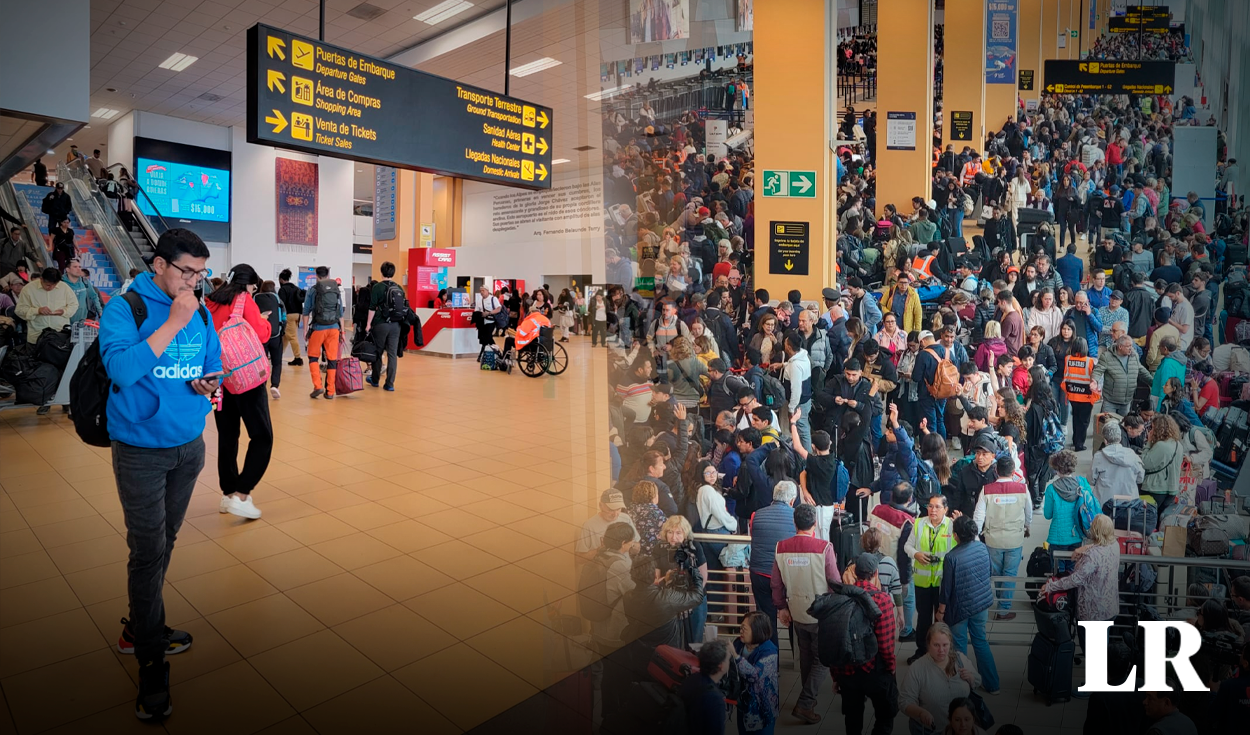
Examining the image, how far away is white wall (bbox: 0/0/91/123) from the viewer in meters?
3.72

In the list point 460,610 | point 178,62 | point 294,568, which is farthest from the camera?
point 178,62

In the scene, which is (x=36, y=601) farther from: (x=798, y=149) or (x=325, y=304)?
(x=325, y=304)

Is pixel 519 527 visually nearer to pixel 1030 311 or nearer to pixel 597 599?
pixel 597 599

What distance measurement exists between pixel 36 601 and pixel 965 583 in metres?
3.36

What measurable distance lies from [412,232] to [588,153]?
14676 millimetres

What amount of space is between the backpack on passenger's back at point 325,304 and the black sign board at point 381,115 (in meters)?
3.17

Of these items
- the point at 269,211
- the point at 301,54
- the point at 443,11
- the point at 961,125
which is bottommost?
the point at 961,125

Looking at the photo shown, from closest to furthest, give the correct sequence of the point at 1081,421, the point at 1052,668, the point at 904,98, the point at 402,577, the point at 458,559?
the point at 1052,668 < the point at 1081,421 < the point at 402,577 < the point at 458,559 < the point at 904,98

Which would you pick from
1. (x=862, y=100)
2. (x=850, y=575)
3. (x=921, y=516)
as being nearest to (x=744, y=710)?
(x=850, y=575)

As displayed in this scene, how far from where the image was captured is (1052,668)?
89.2 inches

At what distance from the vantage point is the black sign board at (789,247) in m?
3.20

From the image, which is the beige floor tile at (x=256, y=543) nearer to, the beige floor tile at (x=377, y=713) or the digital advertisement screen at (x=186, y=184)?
the beige floor tile at (x=377, y=713)

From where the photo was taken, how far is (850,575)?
235cm

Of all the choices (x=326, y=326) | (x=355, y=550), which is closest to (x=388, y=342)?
(x=326, y=326)
